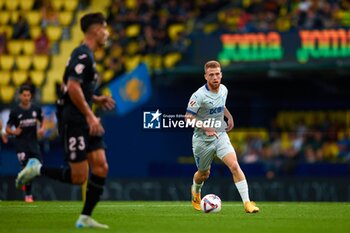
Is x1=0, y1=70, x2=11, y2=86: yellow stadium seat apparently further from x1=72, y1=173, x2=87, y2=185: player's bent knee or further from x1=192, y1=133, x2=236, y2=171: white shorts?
x1=72, y1=173, x2=87, y2=185: player's bent knee

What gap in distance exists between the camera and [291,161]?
25.5m

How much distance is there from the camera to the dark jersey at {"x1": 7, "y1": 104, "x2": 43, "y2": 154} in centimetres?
1972

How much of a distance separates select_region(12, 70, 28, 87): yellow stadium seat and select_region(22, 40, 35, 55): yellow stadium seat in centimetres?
95

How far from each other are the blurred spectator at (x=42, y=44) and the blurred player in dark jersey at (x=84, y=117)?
19770 mm

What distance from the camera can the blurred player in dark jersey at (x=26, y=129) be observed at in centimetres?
1966

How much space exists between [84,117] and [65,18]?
69.6 ft

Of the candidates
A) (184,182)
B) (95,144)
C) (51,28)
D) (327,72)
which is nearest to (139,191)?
(184,182)

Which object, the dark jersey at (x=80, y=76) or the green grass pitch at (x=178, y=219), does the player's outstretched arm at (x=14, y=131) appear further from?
the dark jersey at (x=80, y=76)

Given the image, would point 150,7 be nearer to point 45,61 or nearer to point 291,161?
point 45,61

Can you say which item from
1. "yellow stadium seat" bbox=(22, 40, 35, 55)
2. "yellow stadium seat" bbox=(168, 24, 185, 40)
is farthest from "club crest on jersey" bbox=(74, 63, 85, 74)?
"yellow stadium seat" bbox=(22, 40, 35, 55)

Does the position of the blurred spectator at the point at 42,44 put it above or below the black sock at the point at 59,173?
above

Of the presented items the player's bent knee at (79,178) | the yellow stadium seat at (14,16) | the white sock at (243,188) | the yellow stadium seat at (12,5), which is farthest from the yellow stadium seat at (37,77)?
the player's bent knee at (79,178)

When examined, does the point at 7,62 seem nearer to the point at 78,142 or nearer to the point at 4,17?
the point at 4,17

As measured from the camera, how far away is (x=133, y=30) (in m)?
29.7
